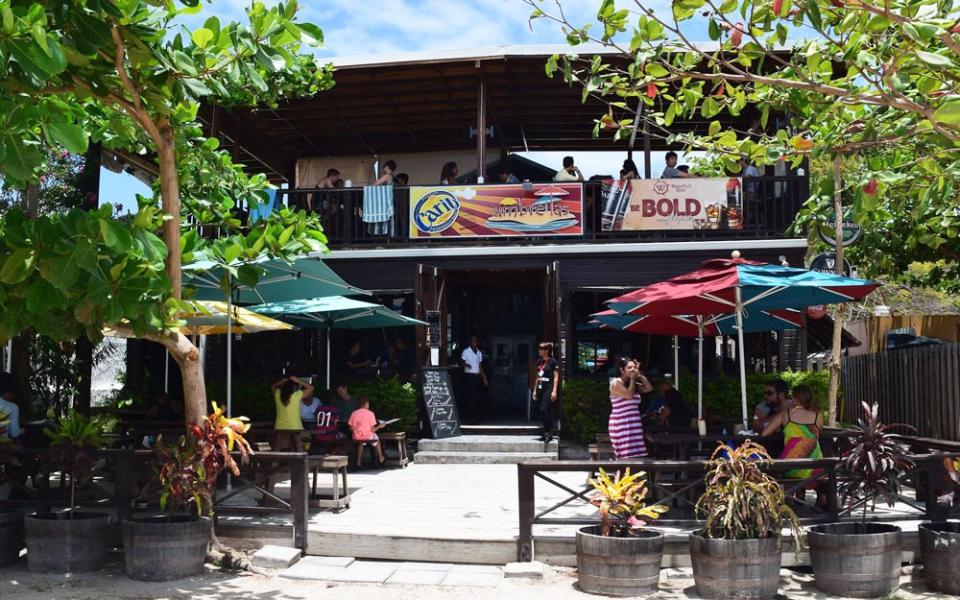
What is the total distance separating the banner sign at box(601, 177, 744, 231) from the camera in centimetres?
1389

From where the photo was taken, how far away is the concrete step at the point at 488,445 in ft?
42.3

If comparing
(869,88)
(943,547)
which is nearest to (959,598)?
(943,547)

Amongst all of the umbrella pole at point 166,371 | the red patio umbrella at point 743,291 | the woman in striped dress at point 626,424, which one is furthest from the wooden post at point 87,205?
the red patio umbrella at point 743,291

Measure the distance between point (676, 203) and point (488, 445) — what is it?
4.65 metres

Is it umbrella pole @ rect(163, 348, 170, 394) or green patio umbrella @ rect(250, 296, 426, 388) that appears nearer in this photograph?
green patio umbrella @ rect(250, 296, 426, 388)

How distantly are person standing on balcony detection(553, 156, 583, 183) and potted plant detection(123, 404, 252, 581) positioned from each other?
322 inches

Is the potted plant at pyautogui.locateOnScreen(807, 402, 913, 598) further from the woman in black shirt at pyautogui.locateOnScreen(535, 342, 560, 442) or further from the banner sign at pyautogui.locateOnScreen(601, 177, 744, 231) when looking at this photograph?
the banner sign at pyautogui.locateOnScreen(601, 177, 744, 231)

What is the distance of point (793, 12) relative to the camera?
6.71 m

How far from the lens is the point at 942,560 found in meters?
6.62

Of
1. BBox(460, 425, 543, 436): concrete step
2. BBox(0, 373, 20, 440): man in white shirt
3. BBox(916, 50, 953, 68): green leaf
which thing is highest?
BBox(916, 50, 953, 68): green leaf

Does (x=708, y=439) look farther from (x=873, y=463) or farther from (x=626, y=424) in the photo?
(x=873, y=463)

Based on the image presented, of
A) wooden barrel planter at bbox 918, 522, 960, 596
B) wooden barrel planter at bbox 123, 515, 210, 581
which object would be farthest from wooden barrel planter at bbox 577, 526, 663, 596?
wooden barrel planter at bbox 123, 515, 210, 581

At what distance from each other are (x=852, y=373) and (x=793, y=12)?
39.1ft

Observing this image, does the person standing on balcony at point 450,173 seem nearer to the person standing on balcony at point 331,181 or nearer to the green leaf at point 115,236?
the person standing on balcony at point 331,181
